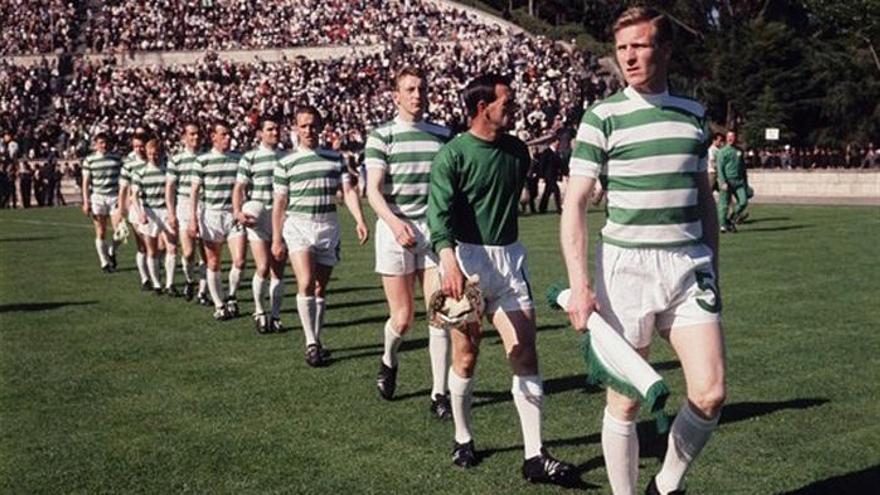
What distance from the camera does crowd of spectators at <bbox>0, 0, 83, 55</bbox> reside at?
189 ft

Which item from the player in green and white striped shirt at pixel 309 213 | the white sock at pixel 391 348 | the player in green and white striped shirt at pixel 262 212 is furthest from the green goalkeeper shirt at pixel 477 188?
the player in green and white striped shirt at pixel 262 212

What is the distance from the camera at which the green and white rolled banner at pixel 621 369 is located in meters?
4.48

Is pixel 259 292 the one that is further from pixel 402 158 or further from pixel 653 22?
pixel 653 22

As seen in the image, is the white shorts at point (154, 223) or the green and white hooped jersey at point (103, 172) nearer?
the white shorts at point (154, 223)

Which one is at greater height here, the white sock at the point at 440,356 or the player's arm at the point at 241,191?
the player's arm at the point at 241,191

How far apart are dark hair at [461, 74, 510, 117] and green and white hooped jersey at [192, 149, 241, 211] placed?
23.1 feet

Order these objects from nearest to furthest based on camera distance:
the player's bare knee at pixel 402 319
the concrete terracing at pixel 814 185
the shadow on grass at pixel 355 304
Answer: the player's bare knee at pixel 402 319, the shadow on grass at pixel 355 304, the concrete terracing at pixel 814 185

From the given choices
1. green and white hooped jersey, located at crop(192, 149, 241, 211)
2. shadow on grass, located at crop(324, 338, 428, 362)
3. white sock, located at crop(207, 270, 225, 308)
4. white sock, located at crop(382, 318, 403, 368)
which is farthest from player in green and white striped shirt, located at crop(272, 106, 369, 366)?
green and white hooped jersey, located at crop(192, 149, 241, 211)

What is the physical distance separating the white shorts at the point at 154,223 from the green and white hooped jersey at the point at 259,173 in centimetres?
409

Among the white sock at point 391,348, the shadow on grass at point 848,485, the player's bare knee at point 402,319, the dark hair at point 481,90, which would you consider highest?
the dark hair at point 481,90

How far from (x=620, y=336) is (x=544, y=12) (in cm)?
7326

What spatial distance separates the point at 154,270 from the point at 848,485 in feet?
37.5

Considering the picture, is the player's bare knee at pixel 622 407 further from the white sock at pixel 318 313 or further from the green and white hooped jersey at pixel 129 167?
the green and white hooped jersey at pixel 129 167

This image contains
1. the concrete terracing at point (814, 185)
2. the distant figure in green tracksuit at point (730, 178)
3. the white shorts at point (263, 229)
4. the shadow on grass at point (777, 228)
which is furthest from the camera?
the concrete terracing at point (814, 185)
